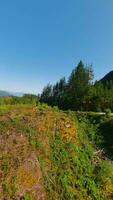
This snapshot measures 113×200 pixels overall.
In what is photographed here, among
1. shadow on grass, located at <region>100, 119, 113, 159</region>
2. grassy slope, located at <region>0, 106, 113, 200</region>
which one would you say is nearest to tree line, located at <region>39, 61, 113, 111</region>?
shadow on grass, located at <region>100, 119, 113, 159</region>

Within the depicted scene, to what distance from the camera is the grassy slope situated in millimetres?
25914

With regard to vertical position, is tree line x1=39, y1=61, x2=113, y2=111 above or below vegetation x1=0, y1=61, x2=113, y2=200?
above

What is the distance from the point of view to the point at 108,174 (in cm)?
3089

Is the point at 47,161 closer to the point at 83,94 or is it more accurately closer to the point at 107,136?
the point at 107,136

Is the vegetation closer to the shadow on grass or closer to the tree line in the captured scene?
the shadow on grass

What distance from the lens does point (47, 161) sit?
29.4 meters

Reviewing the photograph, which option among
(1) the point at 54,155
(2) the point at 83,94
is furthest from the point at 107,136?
(2) the point at 83,94

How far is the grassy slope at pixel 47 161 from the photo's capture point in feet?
85.0

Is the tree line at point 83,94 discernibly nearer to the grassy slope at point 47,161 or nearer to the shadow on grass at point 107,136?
the shadow on grass at point 107,136

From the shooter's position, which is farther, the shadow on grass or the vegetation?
the shadow on grass

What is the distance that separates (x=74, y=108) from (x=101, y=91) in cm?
610

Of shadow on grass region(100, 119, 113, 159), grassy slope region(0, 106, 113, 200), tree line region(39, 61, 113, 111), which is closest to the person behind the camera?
grassy slope region(0, 106, 113, 200)

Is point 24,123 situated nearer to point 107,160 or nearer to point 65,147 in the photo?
point 65,147

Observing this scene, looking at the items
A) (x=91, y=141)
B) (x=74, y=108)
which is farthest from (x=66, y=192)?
(x=74, y=108)
